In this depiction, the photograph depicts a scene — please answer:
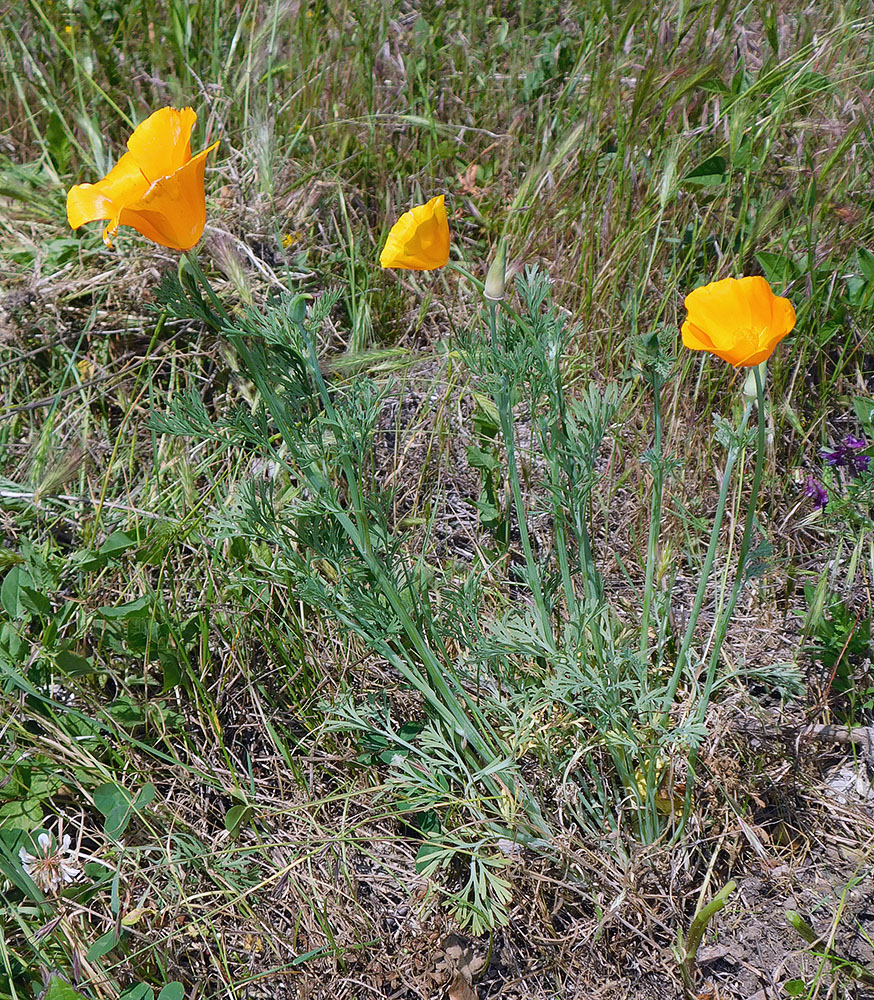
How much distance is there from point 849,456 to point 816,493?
106 millimetres

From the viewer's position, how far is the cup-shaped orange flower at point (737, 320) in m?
1.16

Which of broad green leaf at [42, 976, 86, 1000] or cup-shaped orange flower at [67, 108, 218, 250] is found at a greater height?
cup-shaped orange flower at [67, 108, 218, 250]

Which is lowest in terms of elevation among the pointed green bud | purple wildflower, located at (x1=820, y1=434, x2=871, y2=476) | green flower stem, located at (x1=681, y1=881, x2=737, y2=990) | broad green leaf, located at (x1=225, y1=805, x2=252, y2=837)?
green flower stem, located at (x1=681, y1=881, x2=737, y2=990)

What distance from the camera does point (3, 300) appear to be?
230 cm

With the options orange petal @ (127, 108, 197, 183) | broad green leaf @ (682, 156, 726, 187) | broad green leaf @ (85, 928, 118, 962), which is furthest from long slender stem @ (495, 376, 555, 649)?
broad green leaf @ (682, 156, 726, 187)

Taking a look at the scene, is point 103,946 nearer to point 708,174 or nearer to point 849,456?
point 849,456

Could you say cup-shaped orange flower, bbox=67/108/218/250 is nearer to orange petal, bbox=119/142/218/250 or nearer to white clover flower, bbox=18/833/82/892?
orange petal, bbox=119/142/218/250

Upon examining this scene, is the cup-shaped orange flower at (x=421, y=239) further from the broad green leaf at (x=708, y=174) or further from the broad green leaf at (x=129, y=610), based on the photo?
the broad green leaf at (x=708, y=174)

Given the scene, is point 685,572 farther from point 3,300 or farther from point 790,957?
point 3,300

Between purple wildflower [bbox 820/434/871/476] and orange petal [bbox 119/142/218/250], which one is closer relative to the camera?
orange petal [bbox 119/142/218/250]

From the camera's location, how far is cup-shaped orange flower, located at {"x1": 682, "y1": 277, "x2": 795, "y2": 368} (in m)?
1.16

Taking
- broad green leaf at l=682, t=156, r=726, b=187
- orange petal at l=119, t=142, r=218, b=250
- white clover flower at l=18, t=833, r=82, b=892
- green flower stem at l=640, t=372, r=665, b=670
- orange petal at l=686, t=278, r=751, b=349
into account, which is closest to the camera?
orange petal at l=119, t=142, r=218, b=250

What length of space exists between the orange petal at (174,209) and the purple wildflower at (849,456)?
1.37 meters

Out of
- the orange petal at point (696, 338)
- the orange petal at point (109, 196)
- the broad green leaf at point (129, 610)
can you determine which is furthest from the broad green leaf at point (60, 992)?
the orange petal at point (696, 338)
